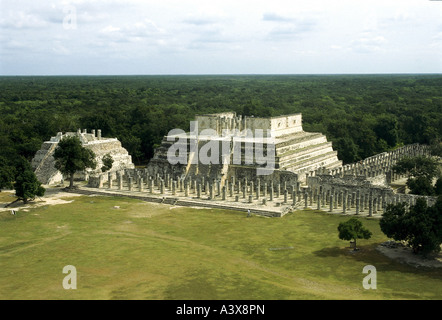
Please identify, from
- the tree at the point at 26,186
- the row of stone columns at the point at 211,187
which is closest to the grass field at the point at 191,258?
the tree at the point at 26,186

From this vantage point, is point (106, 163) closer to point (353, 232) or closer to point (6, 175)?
point (6, 175)

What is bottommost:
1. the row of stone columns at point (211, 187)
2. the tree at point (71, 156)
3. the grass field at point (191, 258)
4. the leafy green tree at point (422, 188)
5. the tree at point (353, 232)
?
the grass field at point (191, 258)

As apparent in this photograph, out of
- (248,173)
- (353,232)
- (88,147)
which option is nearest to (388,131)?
(248,173)

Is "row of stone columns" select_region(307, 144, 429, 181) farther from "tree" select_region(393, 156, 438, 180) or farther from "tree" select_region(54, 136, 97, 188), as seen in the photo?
"tree" select_region(54, 136, 97, 188)

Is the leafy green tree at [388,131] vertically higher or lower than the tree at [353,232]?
higher

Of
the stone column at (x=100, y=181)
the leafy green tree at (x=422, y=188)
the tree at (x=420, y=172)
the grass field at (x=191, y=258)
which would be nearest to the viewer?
the grass field at (x=191, y=258)

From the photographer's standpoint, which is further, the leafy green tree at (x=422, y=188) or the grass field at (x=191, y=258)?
the leafy green tree at (x=422, y=188)

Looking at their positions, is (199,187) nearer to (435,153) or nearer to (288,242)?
(288,242)

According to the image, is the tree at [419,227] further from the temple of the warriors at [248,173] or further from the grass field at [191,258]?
the temple of the warriors at [248,173]
